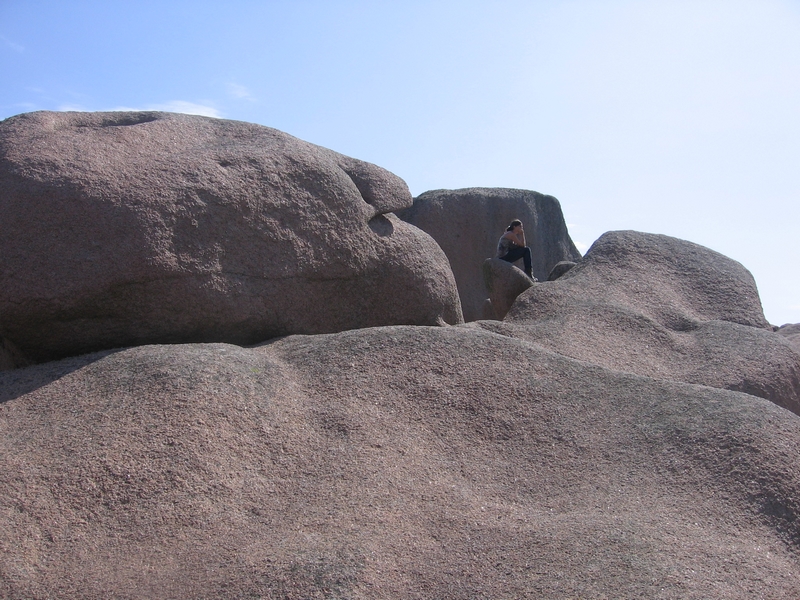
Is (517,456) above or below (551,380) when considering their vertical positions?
below

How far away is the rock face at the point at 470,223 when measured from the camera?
12039 millimetres

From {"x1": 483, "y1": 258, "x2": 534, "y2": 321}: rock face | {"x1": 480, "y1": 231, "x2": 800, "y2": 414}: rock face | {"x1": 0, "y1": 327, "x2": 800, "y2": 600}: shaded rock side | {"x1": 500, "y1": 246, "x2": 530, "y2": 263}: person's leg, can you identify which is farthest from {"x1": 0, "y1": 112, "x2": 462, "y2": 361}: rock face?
{"x1": 500, "y1": 246, "x2": 530, "y2": 263}: person's leg

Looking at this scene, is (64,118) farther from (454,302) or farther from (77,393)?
(454,302)

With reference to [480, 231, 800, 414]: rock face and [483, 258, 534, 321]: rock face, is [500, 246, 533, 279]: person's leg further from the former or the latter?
[480, 231, 800, 414]: rock face

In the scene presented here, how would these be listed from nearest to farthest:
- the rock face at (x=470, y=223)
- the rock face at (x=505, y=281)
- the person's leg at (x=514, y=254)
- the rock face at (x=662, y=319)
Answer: the rock face at (x=662, y=319)
the rock face at (x=505, y=281)
the person's leg at (x=514, y=254)
the rock face at (x=470, y=223)

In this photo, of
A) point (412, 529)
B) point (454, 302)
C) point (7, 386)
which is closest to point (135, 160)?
point (7, 386)

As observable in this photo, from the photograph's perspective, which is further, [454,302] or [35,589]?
[454,302]

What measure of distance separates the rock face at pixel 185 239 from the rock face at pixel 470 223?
257 inches

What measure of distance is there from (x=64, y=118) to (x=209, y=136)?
937 mm

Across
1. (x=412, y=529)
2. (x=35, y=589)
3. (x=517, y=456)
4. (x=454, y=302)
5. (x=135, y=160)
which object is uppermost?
(x=135, y=160)

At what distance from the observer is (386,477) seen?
3.24m

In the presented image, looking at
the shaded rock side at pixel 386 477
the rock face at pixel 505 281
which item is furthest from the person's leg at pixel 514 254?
the shaded rock side at pixel 386 477

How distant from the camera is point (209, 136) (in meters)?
5.22

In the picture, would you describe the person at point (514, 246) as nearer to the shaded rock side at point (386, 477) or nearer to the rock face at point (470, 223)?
the shaded rock side at point (386, 477)
